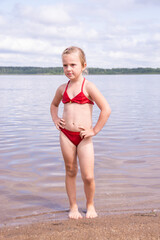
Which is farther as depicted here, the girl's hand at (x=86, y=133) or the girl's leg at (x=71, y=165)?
the girl's leg at (x=71, y=165)

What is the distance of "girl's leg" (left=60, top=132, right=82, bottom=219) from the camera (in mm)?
4086

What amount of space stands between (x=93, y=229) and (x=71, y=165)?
0.93 meters

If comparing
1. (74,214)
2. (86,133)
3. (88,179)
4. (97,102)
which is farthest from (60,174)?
(97,102)

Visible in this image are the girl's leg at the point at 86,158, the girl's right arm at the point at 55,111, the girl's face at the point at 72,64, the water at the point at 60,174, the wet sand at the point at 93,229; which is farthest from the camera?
the water at the point at 60,174

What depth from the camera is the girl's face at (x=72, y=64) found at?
3918 millimetres

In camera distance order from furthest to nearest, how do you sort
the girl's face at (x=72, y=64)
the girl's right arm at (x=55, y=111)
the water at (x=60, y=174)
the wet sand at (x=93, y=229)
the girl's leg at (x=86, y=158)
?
the water at (x=60, y=174) < the girl's right arm at (x=55, y=111) < the girl's leg at (x=86, y=158) < the girl's face at (x=72, y=64) < the wet sand at (x=93, y=229)

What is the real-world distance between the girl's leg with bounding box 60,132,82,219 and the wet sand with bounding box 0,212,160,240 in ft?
0.90

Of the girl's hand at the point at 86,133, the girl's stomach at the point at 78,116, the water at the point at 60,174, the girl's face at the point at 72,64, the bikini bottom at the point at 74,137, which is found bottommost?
the water at the point at 60,174

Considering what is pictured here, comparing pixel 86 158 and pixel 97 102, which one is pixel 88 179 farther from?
pixel 97 102

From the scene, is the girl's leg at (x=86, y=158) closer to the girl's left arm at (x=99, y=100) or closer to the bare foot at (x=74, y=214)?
the girl's left arm at (x=99, y=100)

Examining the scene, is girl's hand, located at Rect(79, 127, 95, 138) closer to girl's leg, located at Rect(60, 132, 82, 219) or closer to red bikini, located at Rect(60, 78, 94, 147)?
red bikini, located at Rect(60, 78, 94, 147)

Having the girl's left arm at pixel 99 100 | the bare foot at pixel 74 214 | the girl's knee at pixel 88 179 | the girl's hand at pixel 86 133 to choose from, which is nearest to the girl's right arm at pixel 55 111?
the girl's hand at pixel 86 133

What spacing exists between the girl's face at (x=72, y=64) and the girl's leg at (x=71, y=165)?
0.71 meters

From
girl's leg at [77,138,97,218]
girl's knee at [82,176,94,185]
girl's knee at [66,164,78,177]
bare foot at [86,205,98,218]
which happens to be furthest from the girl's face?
bare foot at [86,205,98,218]
